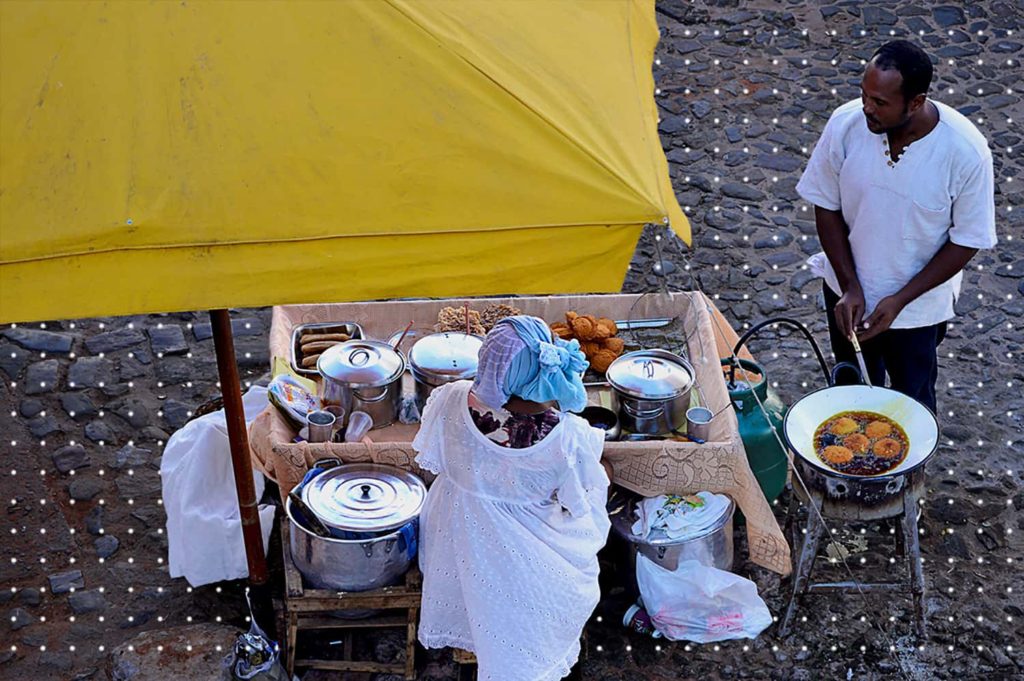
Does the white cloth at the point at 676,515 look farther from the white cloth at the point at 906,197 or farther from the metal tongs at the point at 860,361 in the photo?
the white cloth at the point at 906,197

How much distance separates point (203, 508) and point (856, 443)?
8.85 feet

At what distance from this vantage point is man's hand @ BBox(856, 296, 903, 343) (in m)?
4.75

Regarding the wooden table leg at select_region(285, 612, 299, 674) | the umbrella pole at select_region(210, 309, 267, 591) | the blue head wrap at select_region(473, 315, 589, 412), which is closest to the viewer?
the blue head wrap at select_region(473, 315, 589, 412)

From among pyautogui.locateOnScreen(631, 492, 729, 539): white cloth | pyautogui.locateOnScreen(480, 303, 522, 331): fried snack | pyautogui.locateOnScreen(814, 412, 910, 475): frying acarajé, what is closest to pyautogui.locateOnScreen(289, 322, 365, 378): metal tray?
pyautogui.locateOnScreen(480, 303, 522, 331): fried snack

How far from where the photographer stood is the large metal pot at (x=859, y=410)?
171 inches

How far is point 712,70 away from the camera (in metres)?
8.88

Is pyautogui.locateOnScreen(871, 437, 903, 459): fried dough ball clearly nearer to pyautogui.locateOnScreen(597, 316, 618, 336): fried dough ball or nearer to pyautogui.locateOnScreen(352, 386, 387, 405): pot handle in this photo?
pyautogui.locateOnScreen(597, 316, 618, 336): fried dough ball

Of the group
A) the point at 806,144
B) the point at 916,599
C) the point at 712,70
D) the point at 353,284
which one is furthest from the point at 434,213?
the point at 712,70

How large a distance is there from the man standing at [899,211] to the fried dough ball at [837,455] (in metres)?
0.58

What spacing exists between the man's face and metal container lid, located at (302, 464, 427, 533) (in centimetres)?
231

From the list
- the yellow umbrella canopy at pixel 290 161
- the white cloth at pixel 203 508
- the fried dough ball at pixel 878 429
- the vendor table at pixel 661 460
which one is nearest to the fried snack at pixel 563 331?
the vendor table at pixel 661 460

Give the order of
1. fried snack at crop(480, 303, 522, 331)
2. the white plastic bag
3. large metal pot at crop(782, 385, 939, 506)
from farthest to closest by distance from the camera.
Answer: fried snack at crop(480, 303, 522, 331), the white plastic bag, large metal pot at crop(782, 385, 939, 506)

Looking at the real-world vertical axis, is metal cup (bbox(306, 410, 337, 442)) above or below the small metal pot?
above

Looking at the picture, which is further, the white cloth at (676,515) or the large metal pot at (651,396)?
the large metal pot at (651,396)
